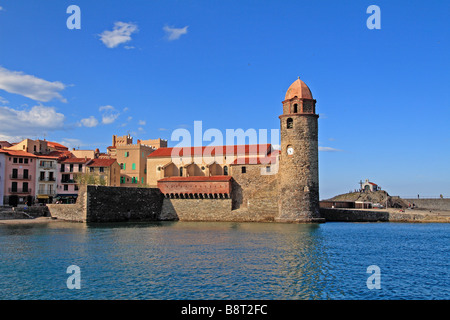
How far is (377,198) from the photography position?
206 feet

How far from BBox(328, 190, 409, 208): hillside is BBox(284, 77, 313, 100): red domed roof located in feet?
91.4

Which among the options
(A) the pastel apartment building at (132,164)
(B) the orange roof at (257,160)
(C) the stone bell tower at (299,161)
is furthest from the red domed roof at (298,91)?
(A) the pastel apartment building at (132,164)

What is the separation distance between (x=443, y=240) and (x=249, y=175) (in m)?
19.9

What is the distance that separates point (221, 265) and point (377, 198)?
2001 inches

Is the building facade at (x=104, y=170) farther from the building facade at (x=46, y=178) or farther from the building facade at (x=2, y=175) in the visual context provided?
the building facade at (x=2, y=175)

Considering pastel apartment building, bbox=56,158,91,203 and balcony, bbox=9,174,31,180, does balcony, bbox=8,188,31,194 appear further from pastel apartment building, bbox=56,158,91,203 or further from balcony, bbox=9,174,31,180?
pastel apartment building, bbox=56,158,91,203

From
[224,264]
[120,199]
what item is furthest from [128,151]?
[224,264]

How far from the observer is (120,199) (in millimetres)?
41688

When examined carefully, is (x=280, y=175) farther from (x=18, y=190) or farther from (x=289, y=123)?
(x=18, y=190)

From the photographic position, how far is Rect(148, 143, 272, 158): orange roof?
157ft

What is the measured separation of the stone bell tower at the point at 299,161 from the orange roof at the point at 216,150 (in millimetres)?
7026

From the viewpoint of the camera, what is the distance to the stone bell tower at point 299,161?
3894 centimetres

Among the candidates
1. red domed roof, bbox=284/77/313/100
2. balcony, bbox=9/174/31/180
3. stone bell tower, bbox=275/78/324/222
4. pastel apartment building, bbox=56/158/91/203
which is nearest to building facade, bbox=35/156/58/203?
pastel apartment building, bbox=56/158/91/203
